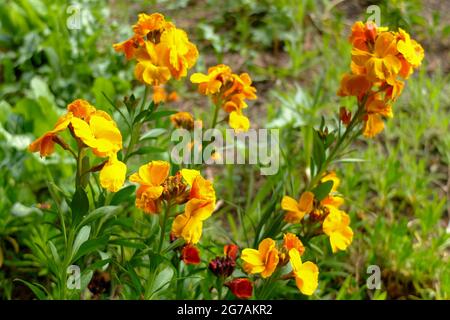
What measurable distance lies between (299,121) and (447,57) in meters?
1.01

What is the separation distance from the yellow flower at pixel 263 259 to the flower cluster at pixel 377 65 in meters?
0.38

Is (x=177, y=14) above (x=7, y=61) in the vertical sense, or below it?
above

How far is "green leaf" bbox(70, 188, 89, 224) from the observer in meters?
1.12

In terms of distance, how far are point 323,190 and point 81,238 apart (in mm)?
517

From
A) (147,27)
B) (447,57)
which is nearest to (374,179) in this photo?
(447,57)

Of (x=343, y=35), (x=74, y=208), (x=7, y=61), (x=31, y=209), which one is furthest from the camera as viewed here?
(x=343, y=35)

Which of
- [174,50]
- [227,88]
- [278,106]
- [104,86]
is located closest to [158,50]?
[174,50]

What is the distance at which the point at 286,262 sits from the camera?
1.18 meters

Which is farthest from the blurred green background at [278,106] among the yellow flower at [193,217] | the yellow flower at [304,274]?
the yellow flower at [193,217]

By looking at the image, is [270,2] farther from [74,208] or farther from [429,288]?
[74,208]

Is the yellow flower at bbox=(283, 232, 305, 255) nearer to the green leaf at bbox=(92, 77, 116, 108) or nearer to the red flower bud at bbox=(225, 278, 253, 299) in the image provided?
the red flower bud at bbox=(225, 278, 253, 299)

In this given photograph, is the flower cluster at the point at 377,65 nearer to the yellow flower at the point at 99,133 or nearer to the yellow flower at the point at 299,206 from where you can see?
the yellow flower at the point at 299,206

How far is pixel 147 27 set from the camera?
47.8 inches

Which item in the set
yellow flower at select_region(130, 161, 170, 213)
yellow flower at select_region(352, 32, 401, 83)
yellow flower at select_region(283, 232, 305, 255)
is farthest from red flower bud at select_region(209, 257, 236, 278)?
yellow flower at select_region(352, 32, 401, 83)
